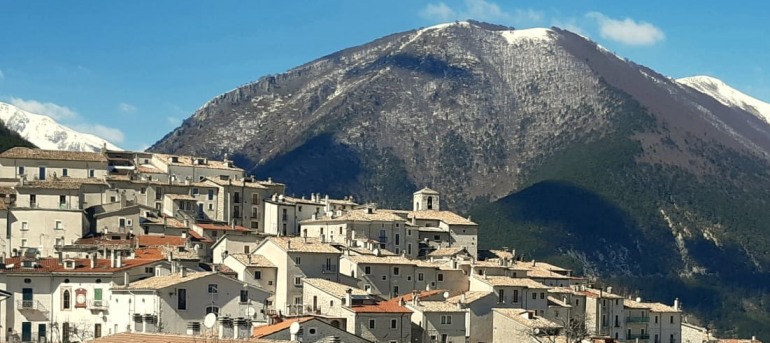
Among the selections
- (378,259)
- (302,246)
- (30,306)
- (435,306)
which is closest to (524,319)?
(435,306)

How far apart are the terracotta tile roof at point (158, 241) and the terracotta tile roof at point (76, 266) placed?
43.3ft

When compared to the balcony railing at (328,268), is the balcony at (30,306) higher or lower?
lower

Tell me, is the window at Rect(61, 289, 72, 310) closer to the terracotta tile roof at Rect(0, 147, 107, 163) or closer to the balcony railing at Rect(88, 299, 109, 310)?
the balcony railing at Rect(88, 299, 109, 310)

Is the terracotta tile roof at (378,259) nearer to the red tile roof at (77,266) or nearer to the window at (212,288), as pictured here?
the red tile roof at (77,266)

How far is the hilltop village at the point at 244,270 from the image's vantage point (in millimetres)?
80812

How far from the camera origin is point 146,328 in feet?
250

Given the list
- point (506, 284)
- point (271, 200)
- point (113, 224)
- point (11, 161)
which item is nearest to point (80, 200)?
point (113, 224)

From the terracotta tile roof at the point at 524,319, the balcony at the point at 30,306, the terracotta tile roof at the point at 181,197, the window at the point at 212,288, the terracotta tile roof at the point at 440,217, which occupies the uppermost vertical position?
the terracotta tile roof at the point at 181,197

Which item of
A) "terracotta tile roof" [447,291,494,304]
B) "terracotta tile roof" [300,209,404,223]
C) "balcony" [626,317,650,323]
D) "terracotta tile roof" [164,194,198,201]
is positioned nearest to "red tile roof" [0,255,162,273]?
"terracotta tile roof" [447,291,494,304]

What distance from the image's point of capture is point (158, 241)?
105 m

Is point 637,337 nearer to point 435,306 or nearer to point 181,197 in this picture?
point 435,306

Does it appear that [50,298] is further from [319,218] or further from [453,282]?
[319,218]

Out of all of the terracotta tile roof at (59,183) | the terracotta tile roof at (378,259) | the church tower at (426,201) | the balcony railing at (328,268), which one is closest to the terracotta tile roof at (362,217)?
the terracotta tile roof at (378,259)

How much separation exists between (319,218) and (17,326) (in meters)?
42.8
